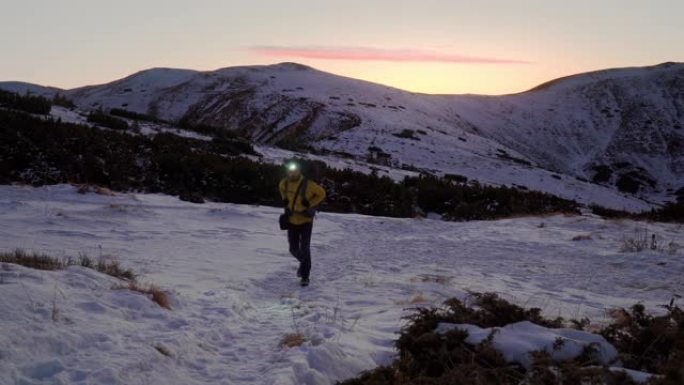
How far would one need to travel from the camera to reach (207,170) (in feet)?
60.6

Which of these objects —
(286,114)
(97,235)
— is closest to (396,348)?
(97,235)

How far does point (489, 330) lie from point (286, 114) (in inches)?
1955

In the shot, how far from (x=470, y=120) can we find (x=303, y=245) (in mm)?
64293

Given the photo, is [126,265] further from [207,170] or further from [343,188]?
[343,188]

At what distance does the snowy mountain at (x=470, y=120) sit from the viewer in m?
40.2

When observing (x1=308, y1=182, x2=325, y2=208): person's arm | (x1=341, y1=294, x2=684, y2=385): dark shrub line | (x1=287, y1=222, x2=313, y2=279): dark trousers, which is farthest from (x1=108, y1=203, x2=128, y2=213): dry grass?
(x1=341, y1=294, x2=684, y2=385): dark shrub line

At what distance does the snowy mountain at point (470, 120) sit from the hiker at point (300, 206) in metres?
26.9

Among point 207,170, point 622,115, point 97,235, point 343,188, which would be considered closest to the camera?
point 97,235

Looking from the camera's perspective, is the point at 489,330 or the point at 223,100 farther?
the point at 223,100

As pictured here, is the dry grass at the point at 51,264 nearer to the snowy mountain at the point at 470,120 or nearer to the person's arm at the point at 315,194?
the person's arm at the point at 315,194

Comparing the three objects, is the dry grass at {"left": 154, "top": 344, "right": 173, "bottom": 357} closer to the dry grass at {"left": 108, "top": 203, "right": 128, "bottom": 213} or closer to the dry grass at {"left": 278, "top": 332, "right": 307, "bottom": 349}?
the dry grass at {"left": 278, "top": 332, "right": 307, "bottom": 349}

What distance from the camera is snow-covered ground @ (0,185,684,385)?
404 centimetres

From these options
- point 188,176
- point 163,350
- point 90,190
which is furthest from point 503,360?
point 188,176

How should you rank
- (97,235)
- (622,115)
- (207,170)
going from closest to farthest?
(97,235)
(207,170)
(622,115)
